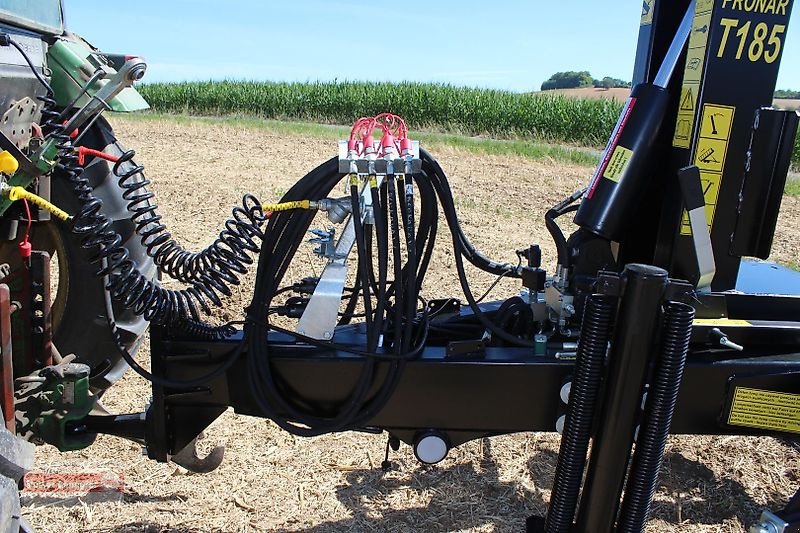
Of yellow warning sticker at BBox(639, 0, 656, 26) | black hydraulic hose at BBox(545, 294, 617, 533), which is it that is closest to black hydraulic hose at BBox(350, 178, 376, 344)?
black hydraulic hose at BBox(545, 294, 617, 533)

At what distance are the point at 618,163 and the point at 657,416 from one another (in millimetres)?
763

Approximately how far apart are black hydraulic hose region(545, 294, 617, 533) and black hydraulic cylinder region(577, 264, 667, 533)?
0.03 m

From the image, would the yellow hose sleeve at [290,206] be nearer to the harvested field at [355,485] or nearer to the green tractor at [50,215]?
the green tractor at [50,215]

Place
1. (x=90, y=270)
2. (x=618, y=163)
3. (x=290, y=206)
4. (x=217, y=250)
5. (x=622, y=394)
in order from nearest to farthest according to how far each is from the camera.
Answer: (x=622, y=394) < (x=290, y=206) < (x=217, y=250) < (x=618, y=163) < (x=90, y=270)

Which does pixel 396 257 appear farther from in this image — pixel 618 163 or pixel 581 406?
pixel 618 163

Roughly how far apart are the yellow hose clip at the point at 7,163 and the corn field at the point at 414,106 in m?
18.8

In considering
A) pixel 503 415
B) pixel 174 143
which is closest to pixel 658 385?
pixel 503 415

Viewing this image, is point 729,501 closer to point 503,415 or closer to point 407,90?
point 503,415

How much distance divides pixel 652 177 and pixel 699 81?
1.09 ft

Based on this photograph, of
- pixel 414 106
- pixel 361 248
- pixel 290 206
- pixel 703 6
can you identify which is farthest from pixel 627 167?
pixel 414 106

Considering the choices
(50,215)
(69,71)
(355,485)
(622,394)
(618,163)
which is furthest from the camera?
(355,485)

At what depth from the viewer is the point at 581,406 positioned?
184 centimetres

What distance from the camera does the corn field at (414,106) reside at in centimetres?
2034

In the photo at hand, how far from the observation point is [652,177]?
7.27 ft
